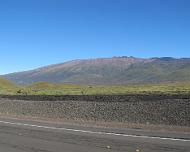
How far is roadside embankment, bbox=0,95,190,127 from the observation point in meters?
24.9

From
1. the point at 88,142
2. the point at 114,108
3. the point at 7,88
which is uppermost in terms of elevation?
the point at 7,88

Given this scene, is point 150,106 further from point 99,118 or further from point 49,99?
point 49,99

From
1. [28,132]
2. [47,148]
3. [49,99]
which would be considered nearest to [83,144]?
[47,148]

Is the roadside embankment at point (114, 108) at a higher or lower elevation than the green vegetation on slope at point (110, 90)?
lower

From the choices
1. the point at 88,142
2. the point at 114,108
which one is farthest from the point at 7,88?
the point at 88,142

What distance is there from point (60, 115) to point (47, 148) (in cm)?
1845

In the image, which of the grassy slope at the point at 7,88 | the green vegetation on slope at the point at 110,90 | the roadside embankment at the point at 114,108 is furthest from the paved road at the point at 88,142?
the grassy slope at the point at 7,88

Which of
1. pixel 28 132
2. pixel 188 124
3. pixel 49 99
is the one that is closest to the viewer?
pixel 28 132

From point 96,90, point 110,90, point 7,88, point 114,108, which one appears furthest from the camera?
point 7,88

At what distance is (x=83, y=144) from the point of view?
13.6m

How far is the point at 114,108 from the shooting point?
96.0 feet

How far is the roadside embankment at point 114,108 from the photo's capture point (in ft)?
81.7

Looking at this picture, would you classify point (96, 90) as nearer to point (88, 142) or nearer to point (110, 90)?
point (110, 90)

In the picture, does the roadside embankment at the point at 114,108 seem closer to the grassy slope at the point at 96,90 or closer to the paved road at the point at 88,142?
the paved road at the point at 88,142
